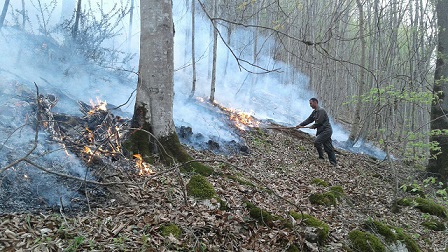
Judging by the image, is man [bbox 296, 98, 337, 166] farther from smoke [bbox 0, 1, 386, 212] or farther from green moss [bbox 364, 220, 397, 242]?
green moss [bbox 364, 220, 397, 242]

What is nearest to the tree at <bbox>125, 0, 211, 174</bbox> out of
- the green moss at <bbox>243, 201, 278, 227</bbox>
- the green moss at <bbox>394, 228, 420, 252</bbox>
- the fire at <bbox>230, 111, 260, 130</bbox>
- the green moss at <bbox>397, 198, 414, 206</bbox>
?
the green moss at <bbox>243, 201, 278, 227</bbox>

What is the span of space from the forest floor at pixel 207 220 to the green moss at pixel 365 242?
7 centimetres

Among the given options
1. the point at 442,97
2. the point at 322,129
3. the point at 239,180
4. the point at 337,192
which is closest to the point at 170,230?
the point at 239,180

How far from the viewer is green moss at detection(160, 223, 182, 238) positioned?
304 cm

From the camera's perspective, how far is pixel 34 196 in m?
3.22

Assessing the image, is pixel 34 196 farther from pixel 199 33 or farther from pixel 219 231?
pixel 199 33

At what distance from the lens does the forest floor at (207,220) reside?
2.75 meters

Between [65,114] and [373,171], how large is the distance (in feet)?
25.2

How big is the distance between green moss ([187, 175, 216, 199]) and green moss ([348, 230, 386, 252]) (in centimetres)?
182

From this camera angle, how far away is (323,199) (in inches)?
206

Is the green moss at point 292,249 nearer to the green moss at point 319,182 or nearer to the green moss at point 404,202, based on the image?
the green moss at point 319,182

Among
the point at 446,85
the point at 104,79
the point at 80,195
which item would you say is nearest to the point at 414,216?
the point at 446,85

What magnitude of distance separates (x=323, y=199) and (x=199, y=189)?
2.23m

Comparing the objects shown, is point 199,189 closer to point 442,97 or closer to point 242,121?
point 242,121
